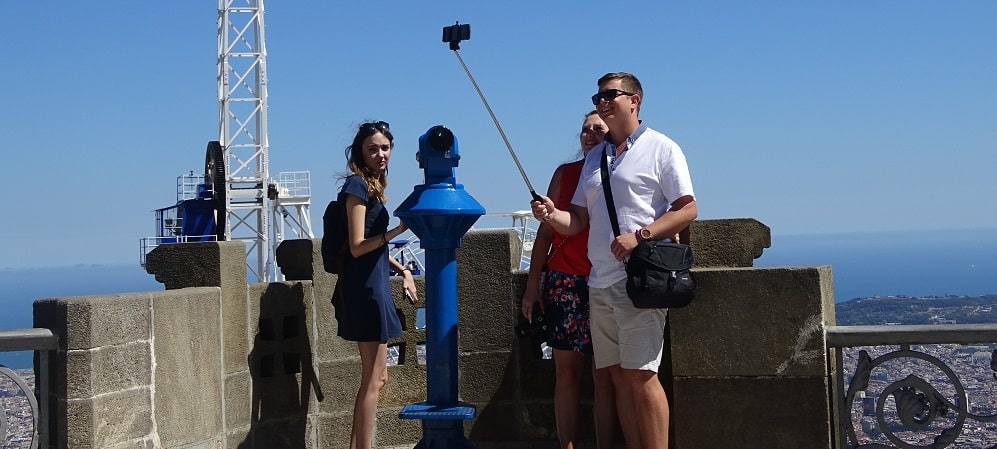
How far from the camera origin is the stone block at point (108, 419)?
14.6 feet

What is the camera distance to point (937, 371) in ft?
14.7

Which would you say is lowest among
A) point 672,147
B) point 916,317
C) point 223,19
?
point 916,317

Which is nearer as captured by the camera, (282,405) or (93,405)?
(93,405)

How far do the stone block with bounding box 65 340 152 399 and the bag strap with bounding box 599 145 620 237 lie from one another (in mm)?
2051

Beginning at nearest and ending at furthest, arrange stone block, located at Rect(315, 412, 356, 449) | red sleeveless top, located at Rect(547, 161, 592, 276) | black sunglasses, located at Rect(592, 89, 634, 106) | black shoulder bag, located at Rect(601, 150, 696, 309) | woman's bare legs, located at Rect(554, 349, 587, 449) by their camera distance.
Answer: black shoulder bag, located at Rect(601, 150, 696, 309) → black sunglasses, located at Rect(592, 89, 634, 106) → red sleeveless top, located at Rect(547, 161, 592, 276) → woman's bare legs, located at Rect(554, 349, 587, 449) → stone block, located at Rect(315, 412, 356, 449)

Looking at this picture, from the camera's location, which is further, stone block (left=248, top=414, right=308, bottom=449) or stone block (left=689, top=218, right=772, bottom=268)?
stone block (left=248, top=414, right=308, bottom=449)

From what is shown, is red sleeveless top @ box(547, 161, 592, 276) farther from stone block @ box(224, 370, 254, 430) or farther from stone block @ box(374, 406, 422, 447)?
stone block @ box(224, 370, 254, 430)

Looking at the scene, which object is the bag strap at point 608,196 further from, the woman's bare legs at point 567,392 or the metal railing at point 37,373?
the metal railing at point 37,373

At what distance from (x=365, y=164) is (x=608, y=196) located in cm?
127

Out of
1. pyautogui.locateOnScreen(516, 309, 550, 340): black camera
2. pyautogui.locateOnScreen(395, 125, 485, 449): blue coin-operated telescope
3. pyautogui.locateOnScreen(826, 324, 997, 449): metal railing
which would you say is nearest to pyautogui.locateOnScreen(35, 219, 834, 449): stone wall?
pyautogui.locateOnScreen(826, 324, 997, 449): metal railing

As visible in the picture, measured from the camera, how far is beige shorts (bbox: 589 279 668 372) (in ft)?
13.9

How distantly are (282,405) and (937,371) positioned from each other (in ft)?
10.4

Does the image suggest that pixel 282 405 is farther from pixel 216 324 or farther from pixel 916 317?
pixel 916 317

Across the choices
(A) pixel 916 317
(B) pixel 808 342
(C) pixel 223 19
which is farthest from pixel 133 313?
(C) pixel 223 19
